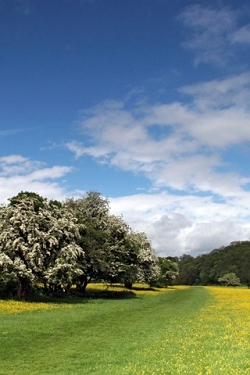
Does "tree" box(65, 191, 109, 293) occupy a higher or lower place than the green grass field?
higher

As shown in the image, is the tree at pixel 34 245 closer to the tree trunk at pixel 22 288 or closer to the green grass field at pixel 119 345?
the tree trunk at pixel 22 288

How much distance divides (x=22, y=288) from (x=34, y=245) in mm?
5675

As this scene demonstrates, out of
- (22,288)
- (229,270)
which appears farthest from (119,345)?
(229,270)

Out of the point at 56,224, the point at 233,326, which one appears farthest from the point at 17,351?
the point at 56,224

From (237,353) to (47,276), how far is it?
29.9 m

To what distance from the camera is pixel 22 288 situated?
45.6 m

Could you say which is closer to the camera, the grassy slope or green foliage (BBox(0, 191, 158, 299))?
the grassy slope

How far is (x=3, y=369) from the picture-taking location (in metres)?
15.2

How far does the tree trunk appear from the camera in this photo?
4493cm

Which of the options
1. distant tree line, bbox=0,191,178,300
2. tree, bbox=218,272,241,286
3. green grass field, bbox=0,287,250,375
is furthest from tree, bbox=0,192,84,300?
tree, bbox=218,272,241,286

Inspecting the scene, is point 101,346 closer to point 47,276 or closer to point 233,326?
point 233,326

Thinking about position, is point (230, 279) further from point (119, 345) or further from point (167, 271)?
point (119, 345)

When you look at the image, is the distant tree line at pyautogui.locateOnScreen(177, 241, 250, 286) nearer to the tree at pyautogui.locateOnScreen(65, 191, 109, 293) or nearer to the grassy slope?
the tree at pyautogui.locateOnScreen(65, 191, 109, 293)

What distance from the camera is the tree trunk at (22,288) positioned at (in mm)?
44931
